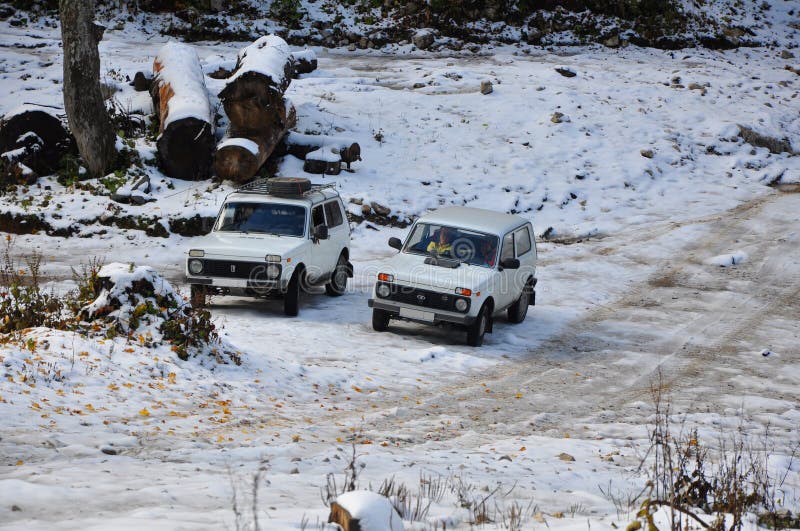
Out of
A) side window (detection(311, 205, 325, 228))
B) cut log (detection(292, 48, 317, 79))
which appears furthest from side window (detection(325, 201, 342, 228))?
cut log (detection(292, 48, 317, 79))

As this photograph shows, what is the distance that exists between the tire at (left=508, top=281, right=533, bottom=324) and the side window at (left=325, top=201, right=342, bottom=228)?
3.54 meters

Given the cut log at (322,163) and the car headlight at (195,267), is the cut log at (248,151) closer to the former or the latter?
the cut log at (322,163)

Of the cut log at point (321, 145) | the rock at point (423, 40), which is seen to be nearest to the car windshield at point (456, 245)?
the cut log at point (321, 145)

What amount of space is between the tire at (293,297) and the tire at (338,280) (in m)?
1.67

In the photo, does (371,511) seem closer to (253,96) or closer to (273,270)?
(273,270)

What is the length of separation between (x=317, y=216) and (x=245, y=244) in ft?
5.56

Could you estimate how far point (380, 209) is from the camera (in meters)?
20.6

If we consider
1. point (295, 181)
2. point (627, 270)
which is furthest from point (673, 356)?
point (295, 181)

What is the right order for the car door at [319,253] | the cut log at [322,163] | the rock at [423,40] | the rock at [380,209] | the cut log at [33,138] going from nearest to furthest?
the car door at [319,253]
the cut log at [33,138]
the rock at [380,209]
the cut log at [322,163]
the rock at [423,40]

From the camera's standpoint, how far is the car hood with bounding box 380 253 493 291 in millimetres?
12547

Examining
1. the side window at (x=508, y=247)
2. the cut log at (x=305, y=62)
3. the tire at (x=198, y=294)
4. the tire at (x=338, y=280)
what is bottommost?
the tire at (x=338, y=280)

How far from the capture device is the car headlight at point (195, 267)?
13.2m

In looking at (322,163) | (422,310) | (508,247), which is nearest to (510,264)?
(508,247)

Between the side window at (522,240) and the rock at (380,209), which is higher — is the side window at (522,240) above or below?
above
